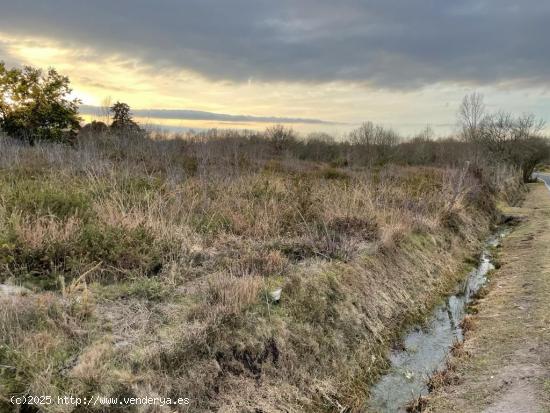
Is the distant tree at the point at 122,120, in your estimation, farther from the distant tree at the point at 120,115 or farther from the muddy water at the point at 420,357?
the muddy water at the point at 420,357

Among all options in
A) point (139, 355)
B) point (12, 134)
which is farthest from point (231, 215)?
point (12, 134)

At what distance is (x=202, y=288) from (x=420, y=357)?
11.9 ft

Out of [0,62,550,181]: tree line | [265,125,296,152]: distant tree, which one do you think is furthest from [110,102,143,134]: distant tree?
[265,125,296,152]: distant tree

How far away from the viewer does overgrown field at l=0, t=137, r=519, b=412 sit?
391cm

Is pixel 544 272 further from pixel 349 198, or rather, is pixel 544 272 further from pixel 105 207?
pixel 105 207

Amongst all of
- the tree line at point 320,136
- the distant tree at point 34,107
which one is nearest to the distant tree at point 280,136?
the tree line at point 320,136

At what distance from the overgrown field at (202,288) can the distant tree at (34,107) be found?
1255 centimetres

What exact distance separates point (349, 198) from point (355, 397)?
5687 mm

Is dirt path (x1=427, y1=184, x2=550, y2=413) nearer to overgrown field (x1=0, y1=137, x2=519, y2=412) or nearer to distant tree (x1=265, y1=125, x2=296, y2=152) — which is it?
overgrown field (x1=0, y1=137, x2=519, y2=412)

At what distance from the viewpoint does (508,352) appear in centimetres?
602

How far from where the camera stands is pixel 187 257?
A: 6.29 meters

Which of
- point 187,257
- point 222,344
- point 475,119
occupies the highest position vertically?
point 475,119

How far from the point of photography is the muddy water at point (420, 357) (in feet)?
17.3

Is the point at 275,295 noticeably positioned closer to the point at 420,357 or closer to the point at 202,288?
the point at 202,288
